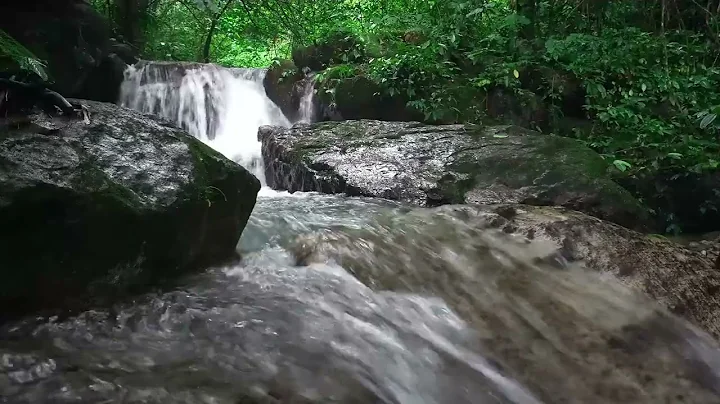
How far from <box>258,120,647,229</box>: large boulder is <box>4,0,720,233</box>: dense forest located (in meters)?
0.85

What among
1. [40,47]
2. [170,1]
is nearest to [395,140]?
[40,47]

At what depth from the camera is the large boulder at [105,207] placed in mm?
2236

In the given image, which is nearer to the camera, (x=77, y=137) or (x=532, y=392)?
(x=532, y=392)

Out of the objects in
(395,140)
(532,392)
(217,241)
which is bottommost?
(532,392)

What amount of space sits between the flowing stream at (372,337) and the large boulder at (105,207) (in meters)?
0.16

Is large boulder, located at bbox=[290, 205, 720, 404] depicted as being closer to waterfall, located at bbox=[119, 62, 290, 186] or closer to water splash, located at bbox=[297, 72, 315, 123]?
water splash, located at bbox=[297, 72, 315, 123]

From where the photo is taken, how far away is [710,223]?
519 centimetres

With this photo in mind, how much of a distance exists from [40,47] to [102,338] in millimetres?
5816

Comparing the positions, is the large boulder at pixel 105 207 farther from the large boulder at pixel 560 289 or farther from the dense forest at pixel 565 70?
the dense forest at pixel 565 70

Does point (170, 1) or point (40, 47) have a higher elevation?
point (170, 1)

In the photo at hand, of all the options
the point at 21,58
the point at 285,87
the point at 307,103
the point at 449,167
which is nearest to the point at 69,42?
the point at 285,87

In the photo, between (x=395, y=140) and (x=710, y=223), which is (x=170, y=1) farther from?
(x=710, y=223)

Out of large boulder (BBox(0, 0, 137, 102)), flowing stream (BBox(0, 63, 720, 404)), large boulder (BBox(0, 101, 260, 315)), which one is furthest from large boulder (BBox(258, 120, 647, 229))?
large boulder (BBox(0, 0, 137, 102))

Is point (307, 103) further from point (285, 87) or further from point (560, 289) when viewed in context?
point (560, 289)
